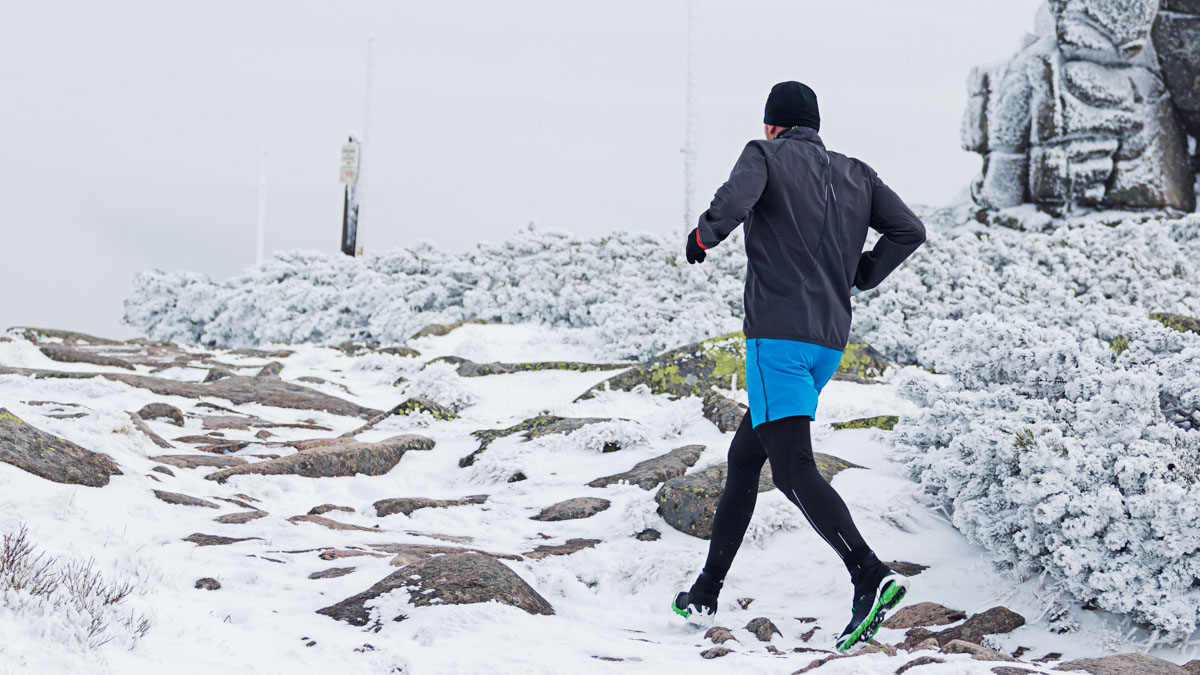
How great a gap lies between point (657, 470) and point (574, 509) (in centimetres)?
68

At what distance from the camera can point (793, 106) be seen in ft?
11.4

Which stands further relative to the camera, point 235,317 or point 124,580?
point 235,317

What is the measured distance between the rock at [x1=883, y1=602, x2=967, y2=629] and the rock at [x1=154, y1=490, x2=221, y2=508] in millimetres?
3497

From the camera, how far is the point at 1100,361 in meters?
4.98

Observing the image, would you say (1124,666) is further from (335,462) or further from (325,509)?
(335,462)

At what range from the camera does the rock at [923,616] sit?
358cm

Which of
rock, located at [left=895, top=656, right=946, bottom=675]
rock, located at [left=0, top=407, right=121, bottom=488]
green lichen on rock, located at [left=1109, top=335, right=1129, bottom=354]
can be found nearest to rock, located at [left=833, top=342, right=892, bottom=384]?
green lichen on rock, located at [left=1109, top=335, right=1129, bottom=354]

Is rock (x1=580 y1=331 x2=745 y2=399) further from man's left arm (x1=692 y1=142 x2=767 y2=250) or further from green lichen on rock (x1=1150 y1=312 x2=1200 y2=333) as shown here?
man's left arm (x1=692 y1=142 x2=767 y2=250)

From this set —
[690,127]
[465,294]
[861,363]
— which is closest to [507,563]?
[861,363]

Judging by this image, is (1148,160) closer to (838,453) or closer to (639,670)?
(838,453)

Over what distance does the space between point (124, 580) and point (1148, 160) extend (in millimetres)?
25481

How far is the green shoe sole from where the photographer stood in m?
3.03

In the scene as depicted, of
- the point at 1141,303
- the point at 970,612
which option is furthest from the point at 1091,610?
the point at 1141,303

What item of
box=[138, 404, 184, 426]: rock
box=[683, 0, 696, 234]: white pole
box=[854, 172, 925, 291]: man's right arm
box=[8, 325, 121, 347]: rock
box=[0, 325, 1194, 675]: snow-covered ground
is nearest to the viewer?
box=[0, 325, 1194, 675]: snow-covered ground
